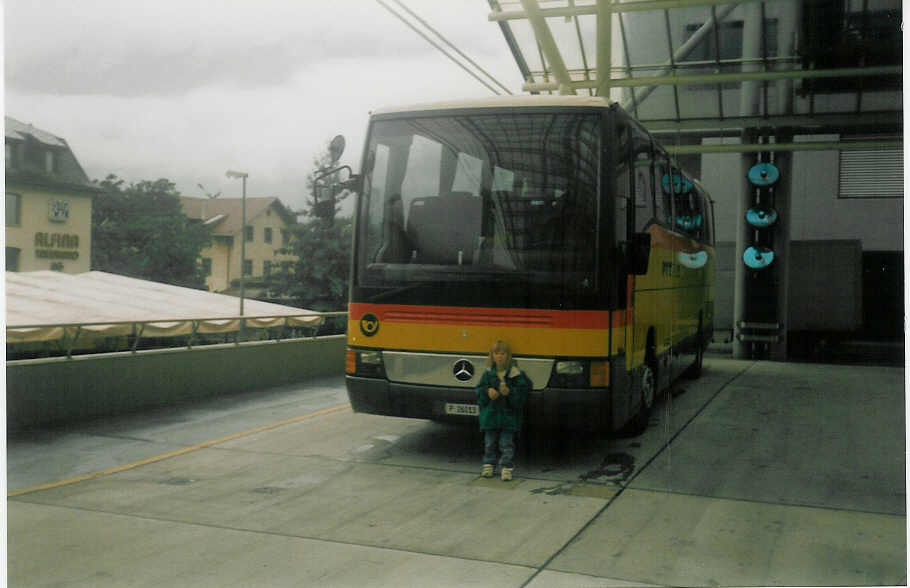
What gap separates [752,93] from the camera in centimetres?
1734

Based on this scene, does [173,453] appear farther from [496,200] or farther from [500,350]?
Answer: [496,200]

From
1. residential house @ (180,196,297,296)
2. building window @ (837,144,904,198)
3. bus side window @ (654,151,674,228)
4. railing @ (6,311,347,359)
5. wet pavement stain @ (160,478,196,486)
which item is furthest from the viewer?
railing @ (6,311,347,359)

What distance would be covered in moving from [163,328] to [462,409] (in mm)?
6324

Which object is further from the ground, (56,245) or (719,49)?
(719,49)

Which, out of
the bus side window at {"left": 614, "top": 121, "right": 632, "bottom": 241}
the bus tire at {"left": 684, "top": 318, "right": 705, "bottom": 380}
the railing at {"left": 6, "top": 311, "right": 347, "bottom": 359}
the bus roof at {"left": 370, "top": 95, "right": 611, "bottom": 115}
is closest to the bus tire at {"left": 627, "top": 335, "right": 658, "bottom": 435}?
the bus side window at {"left": 614, "top": 121, "right": 632, "bottom": 241}

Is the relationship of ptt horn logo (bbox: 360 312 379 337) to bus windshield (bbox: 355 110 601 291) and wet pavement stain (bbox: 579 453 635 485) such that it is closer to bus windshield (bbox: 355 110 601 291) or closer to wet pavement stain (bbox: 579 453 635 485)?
bus windshield (bbox: 355 110 601 291)

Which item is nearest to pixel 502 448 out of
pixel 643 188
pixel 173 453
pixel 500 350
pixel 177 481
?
pixel 500 350

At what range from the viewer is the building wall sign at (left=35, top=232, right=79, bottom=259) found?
7.25 metres

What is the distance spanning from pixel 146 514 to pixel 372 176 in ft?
11.6

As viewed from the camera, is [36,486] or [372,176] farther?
[372,176]

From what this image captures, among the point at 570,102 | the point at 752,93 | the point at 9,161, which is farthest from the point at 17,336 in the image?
the point at 752,93

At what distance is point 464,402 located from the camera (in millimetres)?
8117

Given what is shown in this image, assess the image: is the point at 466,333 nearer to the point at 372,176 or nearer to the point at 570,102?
the point at 372,176

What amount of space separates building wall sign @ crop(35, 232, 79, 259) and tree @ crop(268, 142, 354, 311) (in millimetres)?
2174
